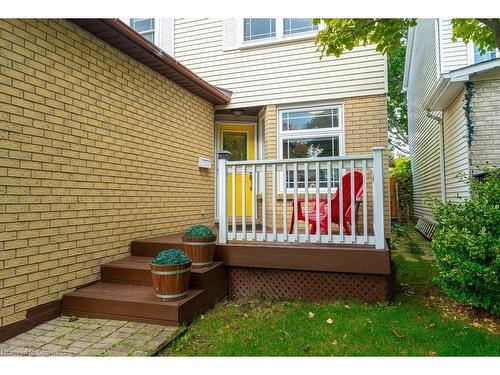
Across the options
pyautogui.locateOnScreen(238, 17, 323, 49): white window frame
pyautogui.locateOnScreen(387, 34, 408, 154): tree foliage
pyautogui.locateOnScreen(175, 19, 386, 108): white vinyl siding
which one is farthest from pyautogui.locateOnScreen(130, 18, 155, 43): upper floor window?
pyautogui.locateOnScreen(387, 34, 408, 154): tree foliage

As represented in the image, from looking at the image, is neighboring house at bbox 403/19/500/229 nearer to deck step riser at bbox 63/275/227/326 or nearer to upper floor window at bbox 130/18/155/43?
deck step riser at bbox 63/275/227/326

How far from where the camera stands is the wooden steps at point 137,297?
3.16 m

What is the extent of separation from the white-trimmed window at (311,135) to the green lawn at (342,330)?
270 cm

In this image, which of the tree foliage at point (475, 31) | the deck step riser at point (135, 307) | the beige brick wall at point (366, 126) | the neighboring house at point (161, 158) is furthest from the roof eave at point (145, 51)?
the tree foliage at point (475, 31)

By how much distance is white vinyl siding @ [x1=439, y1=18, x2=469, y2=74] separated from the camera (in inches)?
255

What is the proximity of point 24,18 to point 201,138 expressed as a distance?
11.7 feet

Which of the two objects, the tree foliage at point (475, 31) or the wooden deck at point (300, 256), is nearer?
the wooden deck at point (300, 256)

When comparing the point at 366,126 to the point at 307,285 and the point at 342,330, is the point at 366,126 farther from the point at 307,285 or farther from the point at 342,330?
the point at 342,330

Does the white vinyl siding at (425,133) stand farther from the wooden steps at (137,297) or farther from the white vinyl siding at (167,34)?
the white vinyl siding at (167,34)

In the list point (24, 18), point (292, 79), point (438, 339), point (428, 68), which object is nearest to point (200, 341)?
point (438, 339)

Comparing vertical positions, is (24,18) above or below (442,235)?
above

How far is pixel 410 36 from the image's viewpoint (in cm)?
1154

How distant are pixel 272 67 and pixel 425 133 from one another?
631cm
